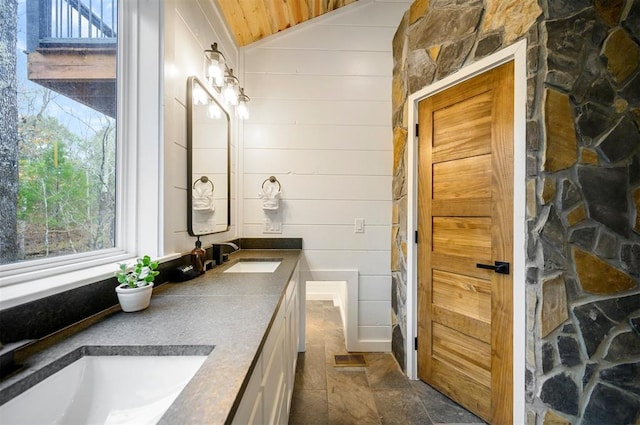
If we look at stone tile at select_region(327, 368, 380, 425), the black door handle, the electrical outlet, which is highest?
the electrical outlet

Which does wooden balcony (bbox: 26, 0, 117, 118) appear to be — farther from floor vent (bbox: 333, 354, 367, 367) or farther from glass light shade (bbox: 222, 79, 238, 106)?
floor vent (bbox: 333, 354, 367, 367)

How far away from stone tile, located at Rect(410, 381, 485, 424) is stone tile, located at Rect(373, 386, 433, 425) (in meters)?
0.04

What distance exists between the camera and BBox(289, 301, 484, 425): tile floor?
1.71 meters

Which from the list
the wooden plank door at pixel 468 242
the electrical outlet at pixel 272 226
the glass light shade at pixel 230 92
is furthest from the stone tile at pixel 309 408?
the glass light shade at pixel 230 92

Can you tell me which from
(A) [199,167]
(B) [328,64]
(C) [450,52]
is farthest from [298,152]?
(C) [450,52]

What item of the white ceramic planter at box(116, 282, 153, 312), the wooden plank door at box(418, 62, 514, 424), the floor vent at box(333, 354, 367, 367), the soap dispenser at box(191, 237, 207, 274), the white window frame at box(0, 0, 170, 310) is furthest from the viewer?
the floor vent at box(333, 354, 367, 367)

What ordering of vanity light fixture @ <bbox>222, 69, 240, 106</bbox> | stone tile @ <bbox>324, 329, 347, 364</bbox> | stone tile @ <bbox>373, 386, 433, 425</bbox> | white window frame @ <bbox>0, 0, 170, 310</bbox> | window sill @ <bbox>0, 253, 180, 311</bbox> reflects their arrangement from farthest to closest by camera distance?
stone tile @ <bbox>324, 329, 347, 364</bbox> < vanity light fixture @ <bbox>222, 69, 240, 106</bbox> < stone tile @ <bbox>373, 386, 433, 425</bbox> < white window frame @ <bbox>0, 0, 170, 310</bbox> < window sill @ <bbox>0, 253, 180, 311</bbox>

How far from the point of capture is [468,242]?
1.79m

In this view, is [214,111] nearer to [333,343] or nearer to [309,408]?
[309,408]

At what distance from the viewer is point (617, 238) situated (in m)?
1.39

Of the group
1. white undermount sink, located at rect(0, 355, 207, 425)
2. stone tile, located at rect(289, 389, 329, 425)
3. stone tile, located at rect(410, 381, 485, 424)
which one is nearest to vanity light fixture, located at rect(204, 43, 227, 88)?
white undermount sink, located at rect(0, 355, 207, 425)

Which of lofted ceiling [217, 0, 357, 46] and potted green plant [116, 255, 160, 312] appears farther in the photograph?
lofted ceiling [217, 0, 357, 46]

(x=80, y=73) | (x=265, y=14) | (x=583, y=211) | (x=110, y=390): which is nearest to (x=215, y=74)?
(x=80, y=73)

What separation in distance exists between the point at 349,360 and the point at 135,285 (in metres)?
1.93
